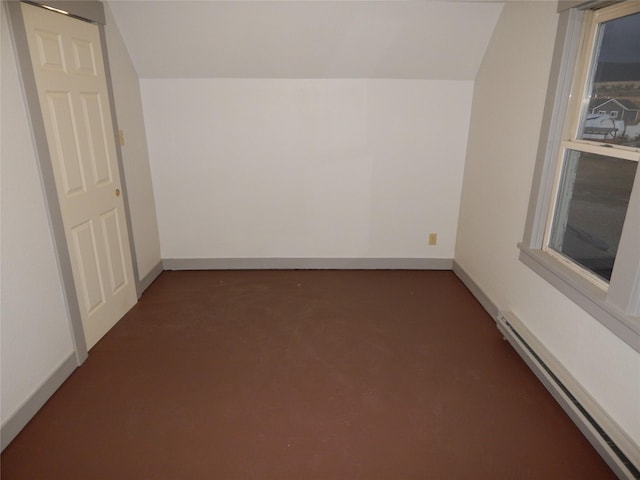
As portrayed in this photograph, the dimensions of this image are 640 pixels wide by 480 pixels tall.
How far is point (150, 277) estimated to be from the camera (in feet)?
12.2

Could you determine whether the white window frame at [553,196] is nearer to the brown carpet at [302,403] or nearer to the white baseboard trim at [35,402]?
the brown carpet at [302,403]

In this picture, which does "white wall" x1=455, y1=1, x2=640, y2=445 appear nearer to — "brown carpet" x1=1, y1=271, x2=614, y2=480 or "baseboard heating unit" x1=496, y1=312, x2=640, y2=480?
"baseboard heating unit" x1=496, y1=312, x2=640, y2=480

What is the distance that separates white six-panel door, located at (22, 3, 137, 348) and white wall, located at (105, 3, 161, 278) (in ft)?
0.76

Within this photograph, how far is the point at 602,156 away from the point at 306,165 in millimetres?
2291

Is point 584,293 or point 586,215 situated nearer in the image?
point 584,293

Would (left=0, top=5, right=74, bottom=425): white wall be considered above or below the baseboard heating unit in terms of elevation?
above

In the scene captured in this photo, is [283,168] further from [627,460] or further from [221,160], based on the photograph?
[627,460]

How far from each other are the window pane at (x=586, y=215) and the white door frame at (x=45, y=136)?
287 centimetres

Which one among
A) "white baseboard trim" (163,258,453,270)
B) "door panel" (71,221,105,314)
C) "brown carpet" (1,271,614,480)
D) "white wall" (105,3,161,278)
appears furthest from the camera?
"white baseboard trim" (163,258,453,270)

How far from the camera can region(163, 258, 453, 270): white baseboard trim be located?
4.05 metres

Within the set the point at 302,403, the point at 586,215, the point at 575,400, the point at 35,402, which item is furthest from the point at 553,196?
the point at 35,402

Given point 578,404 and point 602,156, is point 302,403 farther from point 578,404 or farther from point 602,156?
point 602,156

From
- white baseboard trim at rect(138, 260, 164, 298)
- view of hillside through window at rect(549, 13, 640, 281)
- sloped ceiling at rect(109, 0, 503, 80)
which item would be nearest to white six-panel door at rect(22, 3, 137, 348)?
white baseboard trim at rect(138, 260, 164, 298)

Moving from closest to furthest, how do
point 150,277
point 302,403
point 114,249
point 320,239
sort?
point 302,403 < point 114,249 < point 150,277 < point 320,239
